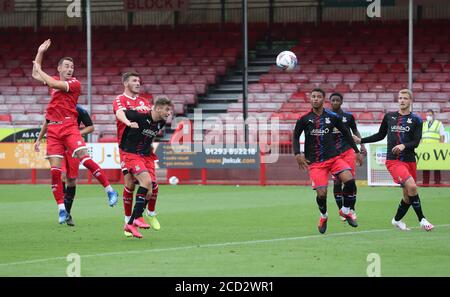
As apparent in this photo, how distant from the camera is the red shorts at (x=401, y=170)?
607 inches

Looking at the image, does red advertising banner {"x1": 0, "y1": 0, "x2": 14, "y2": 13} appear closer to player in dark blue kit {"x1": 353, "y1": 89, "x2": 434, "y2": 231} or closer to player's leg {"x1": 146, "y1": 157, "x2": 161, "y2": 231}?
player's leg {"x1": 146, "y1": 157, "x2": 161, "y2": 231}

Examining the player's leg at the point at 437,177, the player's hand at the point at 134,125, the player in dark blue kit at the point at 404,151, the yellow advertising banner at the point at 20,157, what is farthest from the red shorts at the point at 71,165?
the yellow advertising banner at the point at 20,157

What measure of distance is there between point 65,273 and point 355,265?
2997 mm

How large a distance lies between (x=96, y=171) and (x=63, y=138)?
86 centimetres

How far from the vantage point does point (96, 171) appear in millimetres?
15711

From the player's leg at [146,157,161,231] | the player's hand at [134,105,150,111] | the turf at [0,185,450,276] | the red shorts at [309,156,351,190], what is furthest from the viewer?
the red shorts at [309,156,351,190]

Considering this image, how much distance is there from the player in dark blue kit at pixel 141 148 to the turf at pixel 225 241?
394 millimetres

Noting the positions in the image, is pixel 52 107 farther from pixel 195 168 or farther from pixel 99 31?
pixel 99 31

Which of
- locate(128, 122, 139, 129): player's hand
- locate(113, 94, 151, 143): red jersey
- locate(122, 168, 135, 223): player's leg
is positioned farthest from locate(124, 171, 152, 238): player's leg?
locate(113, 94, 151, 143): red jersey

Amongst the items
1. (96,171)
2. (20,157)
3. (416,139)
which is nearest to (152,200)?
(96,171)

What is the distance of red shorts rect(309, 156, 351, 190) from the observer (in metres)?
14.9

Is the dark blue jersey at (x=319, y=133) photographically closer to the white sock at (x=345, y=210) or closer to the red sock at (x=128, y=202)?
the white sock at (x=345, y=210)

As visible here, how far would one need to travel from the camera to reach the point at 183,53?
39.7 m
